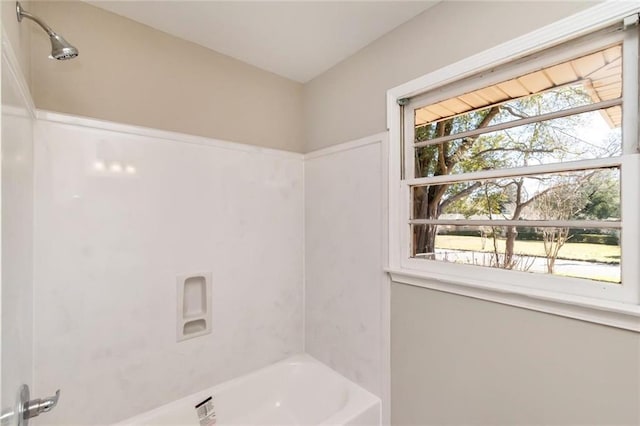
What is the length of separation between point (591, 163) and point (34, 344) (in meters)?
2.36

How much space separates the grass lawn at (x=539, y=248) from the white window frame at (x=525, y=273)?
5 centimetres

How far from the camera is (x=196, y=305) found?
1.78 metres

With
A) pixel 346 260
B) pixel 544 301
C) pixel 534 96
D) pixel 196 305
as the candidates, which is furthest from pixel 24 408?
pixel 534 96

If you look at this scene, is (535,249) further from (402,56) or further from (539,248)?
(402,56)

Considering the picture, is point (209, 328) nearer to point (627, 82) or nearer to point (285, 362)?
point (285, 362)

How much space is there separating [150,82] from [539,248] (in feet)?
6.83

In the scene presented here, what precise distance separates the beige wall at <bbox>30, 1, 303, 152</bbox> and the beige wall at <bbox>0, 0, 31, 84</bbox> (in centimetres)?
7

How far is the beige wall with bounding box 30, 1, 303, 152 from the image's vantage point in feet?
4.59

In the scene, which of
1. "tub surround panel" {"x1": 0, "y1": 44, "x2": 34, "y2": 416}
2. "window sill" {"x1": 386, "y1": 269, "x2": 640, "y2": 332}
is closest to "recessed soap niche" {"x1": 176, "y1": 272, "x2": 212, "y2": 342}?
"tub surround panel" {"x1": 0, "y1": 44, "x2": 34, "y2": 416}

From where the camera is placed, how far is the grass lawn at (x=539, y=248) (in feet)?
3.36

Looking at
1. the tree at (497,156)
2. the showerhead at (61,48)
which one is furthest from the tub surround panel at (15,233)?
the tree at (497,156)

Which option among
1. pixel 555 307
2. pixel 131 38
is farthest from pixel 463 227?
pixel 131 38

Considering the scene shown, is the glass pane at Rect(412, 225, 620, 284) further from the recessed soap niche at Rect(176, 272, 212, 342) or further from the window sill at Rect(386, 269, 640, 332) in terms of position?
the recessed soap niche at Rect(176, 272, 212, 342)

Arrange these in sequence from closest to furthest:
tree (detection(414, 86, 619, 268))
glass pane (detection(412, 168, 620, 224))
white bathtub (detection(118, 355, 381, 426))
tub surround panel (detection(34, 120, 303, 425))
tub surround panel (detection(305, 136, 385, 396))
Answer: glass pane (detection(412, 168, 620, 224)) < tree (detection(414, 86, 619, 268)) < tub surround panel (detection(34, 120, 303, 425)) < white bathtub (detection(118, 355, 381, 426)) < tub surround panel (detection(305, 136, 385, 396))
